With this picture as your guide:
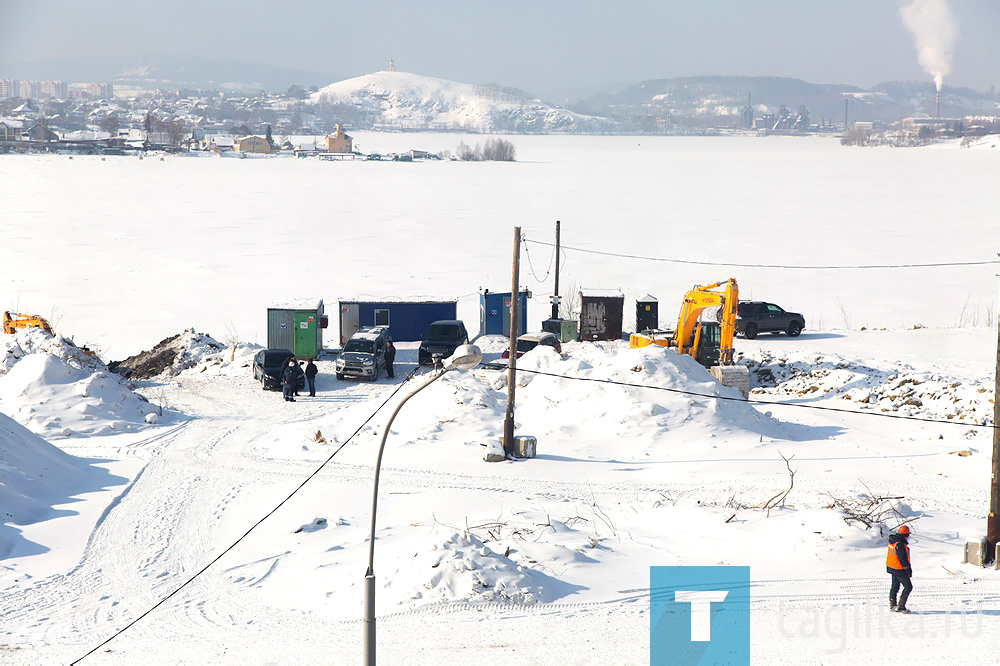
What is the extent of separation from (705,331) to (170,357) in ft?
58.3

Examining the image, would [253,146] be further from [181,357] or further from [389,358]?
[389,358]

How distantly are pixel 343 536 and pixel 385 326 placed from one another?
58.7ft

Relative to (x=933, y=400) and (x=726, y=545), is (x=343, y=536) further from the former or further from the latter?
(x=933, y=400)

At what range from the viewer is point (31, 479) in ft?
Answer: 62.1

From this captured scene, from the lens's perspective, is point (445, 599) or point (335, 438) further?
point (335, 438)

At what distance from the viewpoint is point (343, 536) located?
17.0m

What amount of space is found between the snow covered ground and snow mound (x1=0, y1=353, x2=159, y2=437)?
0.31 ft

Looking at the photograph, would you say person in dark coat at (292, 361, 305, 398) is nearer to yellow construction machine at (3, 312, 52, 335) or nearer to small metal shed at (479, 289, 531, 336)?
small metal shed at (479, 289, 531, 336)

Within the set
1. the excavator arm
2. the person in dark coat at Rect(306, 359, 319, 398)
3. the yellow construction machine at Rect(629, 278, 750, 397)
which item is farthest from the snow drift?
the excavator arm

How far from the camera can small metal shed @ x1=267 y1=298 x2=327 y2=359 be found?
103 ft

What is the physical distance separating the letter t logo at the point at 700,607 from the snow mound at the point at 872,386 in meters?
14.2

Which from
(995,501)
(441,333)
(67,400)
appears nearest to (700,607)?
(995,501)

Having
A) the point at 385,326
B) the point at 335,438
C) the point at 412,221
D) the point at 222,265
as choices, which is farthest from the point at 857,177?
the point at 335,438

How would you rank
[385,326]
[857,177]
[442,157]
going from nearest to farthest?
[385,326] < [857,177] < [442,157]
